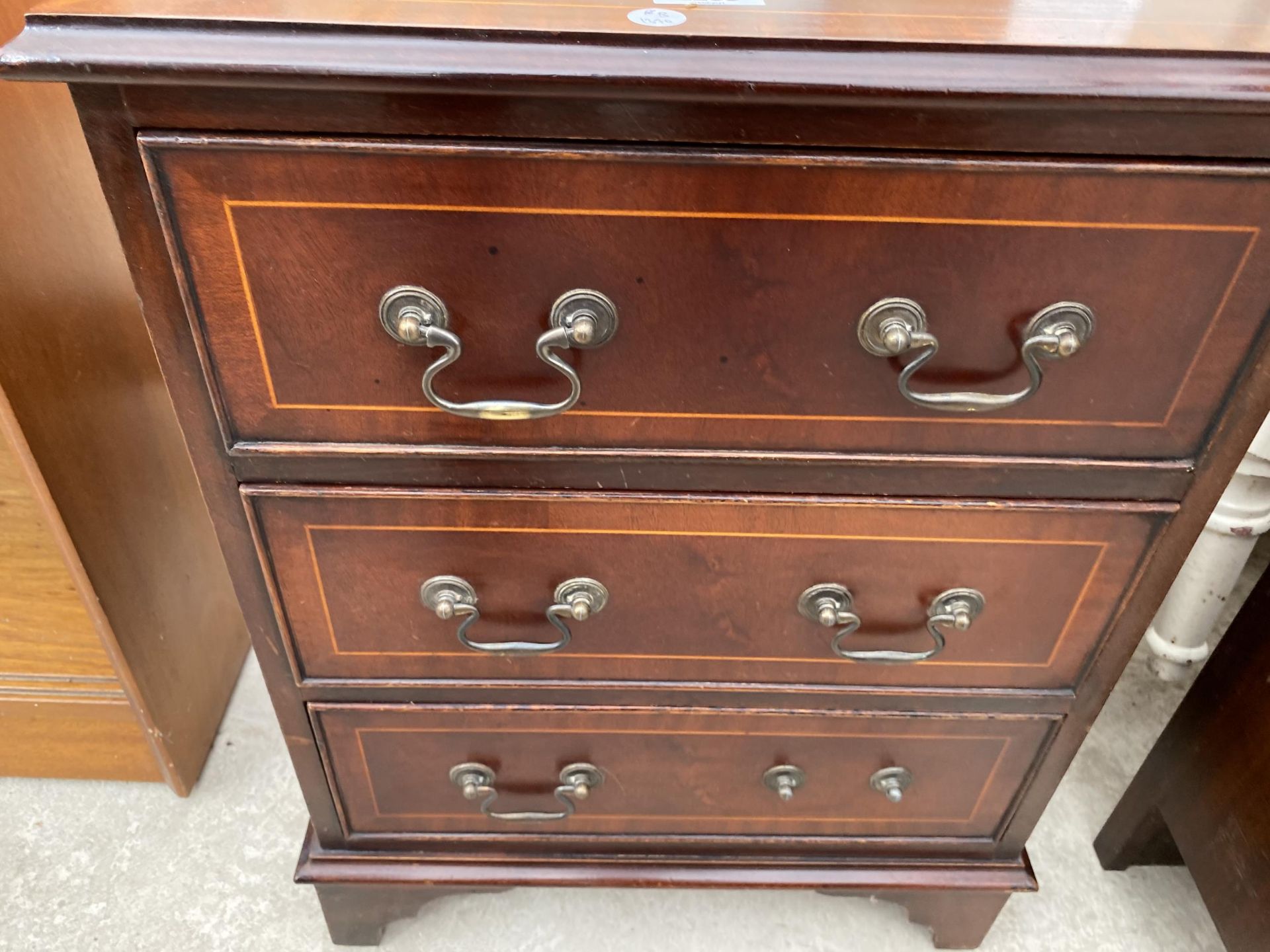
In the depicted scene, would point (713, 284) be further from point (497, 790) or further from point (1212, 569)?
point (1212, 569)

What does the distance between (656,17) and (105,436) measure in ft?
2.45

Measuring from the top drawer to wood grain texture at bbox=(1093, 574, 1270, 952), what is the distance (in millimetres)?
411

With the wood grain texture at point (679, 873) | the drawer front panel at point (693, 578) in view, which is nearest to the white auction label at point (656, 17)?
the drawer front panel at point (693, 578)

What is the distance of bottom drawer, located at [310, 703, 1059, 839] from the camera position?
2.58ft

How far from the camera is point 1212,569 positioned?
3.75 feet

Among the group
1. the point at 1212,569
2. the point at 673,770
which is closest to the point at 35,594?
the point at 673,770

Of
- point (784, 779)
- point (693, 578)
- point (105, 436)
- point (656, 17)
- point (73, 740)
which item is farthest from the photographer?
point (73, 740)

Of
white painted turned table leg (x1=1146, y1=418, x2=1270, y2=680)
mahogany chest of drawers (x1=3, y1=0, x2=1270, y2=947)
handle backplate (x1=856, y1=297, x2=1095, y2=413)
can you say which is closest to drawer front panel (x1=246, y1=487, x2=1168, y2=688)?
mahogany chest of drawers (x1=3, y1=0, x2=1270, y2=947)

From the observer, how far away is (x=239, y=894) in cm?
104

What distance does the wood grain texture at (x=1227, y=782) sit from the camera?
863mm

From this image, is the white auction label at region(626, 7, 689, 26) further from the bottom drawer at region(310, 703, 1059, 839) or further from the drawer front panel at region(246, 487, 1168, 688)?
the bottom drawer at region(310, 703, 1059, 839)

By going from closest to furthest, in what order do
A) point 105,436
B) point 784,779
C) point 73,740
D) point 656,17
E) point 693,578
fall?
point 656,17 < point 693,578 < point 784,779 < point 105,436 < point 73,740

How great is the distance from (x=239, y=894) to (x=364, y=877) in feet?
0.81

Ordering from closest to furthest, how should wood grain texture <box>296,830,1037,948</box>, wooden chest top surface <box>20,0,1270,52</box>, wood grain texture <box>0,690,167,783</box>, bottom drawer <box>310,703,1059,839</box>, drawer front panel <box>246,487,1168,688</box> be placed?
1. wooden chest top surface <box>20,0,1270,52</box>
2. drawer front panel <box>246,487,1168,688</box>
3. bottom drawer <box>310,703,1059,839</box>
4. wood grain texture <box>296,830,1037,948</box>
5. wood grain texture <box>0,690,167,783</box>
